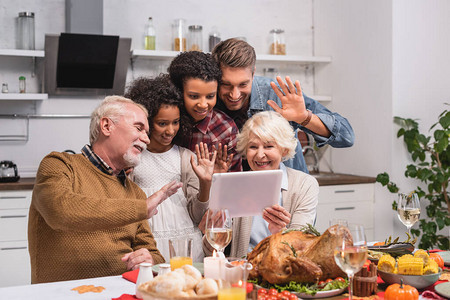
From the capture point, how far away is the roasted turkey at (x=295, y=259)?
1596mm

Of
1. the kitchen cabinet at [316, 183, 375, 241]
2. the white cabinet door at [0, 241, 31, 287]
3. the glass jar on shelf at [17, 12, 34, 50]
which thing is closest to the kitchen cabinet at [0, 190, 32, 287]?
the white cabinet door at [0, 241, 31, 287]

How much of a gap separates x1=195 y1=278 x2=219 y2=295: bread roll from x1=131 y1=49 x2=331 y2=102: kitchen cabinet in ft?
11.0

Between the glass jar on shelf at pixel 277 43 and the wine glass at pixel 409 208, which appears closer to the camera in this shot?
the wine glass at pixel 409 208

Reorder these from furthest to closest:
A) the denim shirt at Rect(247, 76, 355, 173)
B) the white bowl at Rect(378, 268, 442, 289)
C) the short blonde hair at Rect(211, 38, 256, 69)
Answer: the denim shirt at Rect(247, 76, 355, 173)
the short blonde hair at Rect(211, 38, 256, 69)
the white bowl at Rect(378, 268, 442, 289)

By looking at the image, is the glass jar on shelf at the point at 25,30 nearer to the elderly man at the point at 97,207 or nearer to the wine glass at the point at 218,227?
the elderly man at the point at 97,207

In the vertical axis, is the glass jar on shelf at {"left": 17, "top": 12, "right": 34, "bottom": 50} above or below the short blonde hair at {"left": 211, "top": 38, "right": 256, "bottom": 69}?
above

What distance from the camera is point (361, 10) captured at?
15.4 ft

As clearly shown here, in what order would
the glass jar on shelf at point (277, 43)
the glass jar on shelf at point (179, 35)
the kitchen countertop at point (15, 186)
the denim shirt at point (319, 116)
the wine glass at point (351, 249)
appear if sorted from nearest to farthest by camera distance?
the wine glass at point (351, 249) < the denim shirt at point (319, 116) < the kitchen countertop at point (15, 186) < the glass jar on shelf at point (179, 35) < the glass jar on shelf at point (277, 43)

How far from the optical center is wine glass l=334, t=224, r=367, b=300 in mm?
1377

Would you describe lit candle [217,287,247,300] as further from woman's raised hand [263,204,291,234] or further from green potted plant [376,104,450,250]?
green potted plant [376,104,450,250]

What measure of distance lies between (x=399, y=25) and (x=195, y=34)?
171 cm

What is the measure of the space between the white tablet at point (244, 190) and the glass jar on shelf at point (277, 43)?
3165 mm

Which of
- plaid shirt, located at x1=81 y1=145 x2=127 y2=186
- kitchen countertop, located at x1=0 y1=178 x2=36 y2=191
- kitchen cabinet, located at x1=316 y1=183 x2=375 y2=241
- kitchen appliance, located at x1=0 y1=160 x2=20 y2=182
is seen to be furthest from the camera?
kitchen cabinet, located at x1=316 y1=183 x2=375 y2=241

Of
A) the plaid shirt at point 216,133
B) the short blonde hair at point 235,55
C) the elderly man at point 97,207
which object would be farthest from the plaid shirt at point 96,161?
the short blonde hair at point 235,55
